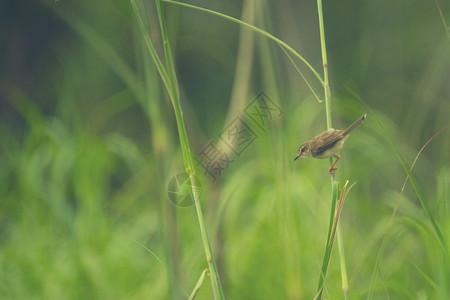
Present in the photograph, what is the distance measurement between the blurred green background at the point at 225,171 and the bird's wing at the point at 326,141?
6 cm

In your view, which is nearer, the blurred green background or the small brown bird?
the small brown bird

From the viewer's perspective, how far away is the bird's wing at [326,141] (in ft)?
0.91

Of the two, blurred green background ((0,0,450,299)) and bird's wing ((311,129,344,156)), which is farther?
blurred green background ((0,0,450,299))

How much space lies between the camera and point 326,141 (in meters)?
0.28

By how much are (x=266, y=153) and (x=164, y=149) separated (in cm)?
36

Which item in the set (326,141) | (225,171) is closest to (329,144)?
(326,141)

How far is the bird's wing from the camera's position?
0.91 feet

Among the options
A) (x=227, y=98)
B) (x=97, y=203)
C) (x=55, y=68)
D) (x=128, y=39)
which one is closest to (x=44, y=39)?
(x=55, y=68)

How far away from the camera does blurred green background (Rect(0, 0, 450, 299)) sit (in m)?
0.41

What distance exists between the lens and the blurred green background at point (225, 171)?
41 cm

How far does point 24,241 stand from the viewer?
80cm

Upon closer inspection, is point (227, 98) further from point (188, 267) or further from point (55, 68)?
point (188, 267)

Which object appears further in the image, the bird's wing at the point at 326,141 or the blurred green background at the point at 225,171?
the blurred green background at the point at 225,171

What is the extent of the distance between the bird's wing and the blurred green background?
0.19 ft
